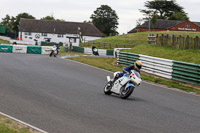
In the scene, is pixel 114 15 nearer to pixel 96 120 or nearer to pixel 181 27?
pixel 181 27

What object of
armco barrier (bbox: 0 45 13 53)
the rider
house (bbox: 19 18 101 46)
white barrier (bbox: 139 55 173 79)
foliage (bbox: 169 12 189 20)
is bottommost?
white barrier (bbox: 139 55 173 79)

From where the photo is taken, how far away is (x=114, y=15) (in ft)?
433

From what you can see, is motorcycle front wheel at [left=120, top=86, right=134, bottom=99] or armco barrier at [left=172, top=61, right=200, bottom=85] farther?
armco barrier at [left=172, top=61, right=200, bottom=85]

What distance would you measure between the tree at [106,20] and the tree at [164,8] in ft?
53.6

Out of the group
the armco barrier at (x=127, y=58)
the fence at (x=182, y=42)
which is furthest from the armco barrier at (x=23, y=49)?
the armco barrier at (x=127, y=58)

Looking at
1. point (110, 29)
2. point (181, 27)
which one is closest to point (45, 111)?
point (181, 27)

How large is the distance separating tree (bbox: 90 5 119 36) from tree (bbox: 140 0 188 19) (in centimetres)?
1633

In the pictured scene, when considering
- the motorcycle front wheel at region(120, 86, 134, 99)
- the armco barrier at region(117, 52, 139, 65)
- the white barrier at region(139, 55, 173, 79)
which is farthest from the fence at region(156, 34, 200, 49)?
the motorcycle front wheel at region(120, 86, 134, 99)

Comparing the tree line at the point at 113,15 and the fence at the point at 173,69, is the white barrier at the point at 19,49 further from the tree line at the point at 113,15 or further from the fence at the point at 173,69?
the tree line at the point at 113,15

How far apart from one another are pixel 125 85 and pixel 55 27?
102260 mm

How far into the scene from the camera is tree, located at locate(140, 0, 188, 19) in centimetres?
11531

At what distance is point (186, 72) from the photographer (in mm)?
18594

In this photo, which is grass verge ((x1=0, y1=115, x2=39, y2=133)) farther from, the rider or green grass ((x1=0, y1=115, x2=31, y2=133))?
the rider

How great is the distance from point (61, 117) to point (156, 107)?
365cm
